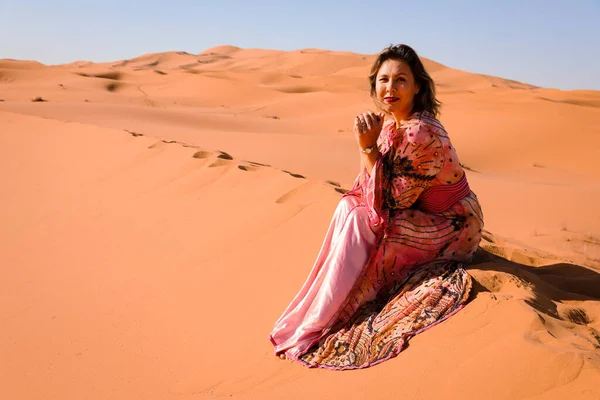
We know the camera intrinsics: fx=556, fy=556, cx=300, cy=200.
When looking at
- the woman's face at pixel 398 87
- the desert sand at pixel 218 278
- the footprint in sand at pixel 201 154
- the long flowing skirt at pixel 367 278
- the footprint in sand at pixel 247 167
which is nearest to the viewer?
the desert sand at pixel 218 278

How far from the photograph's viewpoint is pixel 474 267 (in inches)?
113

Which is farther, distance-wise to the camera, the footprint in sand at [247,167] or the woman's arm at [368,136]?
the footprint in sand at [247,167]

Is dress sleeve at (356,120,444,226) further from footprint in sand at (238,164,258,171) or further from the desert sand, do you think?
footprint in sand at (238,164,258,171)

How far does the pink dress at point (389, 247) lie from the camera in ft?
8.94

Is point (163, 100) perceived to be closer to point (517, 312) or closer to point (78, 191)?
point (78, 191)

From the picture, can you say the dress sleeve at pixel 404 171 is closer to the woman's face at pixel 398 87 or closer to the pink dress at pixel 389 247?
the pink dress at pixel 389 247

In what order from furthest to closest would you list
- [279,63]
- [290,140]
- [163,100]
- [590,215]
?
[279,63]
[163,100]
[290,140]
[590,215]

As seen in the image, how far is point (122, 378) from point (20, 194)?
14.9 feet

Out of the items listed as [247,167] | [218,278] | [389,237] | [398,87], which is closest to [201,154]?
[247,167]

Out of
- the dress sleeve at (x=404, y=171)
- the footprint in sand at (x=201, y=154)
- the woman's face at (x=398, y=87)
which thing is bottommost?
the footprint in sand at (x=201, y=154)

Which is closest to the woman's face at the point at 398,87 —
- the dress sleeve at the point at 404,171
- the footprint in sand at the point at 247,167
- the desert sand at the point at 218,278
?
the dress sleeve at the point at 404,171

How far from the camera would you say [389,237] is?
2801 mm

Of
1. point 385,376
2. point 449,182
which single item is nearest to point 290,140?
point 449,182

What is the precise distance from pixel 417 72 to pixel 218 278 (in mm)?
2035
